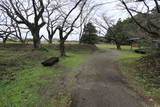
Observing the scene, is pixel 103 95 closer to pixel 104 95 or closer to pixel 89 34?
pixel 104 95

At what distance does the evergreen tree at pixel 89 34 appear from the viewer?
22234 millimetres

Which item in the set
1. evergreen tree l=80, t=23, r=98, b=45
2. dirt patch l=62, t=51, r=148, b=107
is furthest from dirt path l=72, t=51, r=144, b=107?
evergreen tree l=80, t=23, r=98, b=45

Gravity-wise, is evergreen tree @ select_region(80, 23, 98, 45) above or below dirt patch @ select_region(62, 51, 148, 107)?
above

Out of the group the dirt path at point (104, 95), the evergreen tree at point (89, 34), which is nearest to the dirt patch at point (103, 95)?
the dirt path at point (104, 95)

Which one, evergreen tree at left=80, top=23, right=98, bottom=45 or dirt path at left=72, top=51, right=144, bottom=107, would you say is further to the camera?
evergreen tree at left=80, top=23, right=98, bottom=45

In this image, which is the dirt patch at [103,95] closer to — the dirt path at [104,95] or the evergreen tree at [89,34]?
the dirt path at [104,95]

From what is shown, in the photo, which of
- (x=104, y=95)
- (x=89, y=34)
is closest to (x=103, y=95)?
(x=104, y=95)

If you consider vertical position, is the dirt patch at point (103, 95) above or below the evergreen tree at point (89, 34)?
below

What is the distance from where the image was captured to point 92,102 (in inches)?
125

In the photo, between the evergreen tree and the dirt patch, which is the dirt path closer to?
the dirt patch

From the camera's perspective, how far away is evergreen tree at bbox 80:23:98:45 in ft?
72.9

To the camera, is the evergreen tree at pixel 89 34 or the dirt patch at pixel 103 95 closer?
the dirt patch at pixel 103 95

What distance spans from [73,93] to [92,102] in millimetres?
793

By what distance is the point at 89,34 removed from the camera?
22422 millimetres
